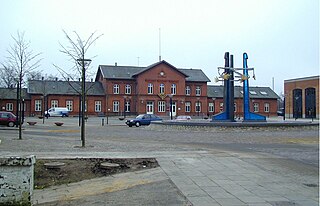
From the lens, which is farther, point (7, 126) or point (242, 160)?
point (7, 126)

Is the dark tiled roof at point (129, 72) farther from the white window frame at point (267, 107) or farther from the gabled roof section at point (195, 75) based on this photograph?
the white window frame at point (267, 107)

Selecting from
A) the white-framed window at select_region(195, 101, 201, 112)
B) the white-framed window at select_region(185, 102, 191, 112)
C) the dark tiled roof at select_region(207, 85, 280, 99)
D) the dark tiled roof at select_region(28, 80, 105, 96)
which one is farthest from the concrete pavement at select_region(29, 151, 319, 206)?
the dark tiled roof at select_region(207, 85, 280, 99)

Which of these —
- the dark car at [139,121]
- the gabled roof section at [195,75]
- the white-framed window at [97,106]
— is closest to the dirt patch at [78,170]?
the dark car at [139,121]

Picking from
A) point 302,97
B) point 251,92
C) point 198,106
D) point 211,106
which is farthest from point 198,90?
point 302,97

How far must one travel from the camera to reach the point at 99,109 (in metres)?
74.0

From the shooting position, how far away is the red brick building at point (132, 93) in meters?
71.5

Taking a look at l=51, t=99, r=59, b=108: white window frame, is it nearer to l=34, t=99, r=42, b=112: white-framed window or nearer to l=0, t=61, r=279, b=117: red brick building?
l=0, t=61, r=279, b=117: red brick building

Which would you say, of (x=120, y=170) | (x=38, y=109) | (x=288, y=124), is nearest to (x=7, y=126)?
(x=288, y=124)

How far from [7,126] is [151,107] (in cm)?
4100

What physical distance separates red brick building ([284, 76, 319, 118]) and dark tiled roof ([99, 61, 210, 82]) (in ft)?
64.9

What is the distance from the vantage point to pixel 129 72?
77.8 metres

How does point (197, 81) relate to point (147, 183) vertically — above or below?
above

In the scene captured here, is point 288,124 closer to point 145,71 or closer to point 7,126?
point 7,126

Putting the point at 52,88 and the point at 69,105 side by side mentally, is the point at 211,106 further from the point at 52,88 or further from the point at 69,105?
the point at 52,88
